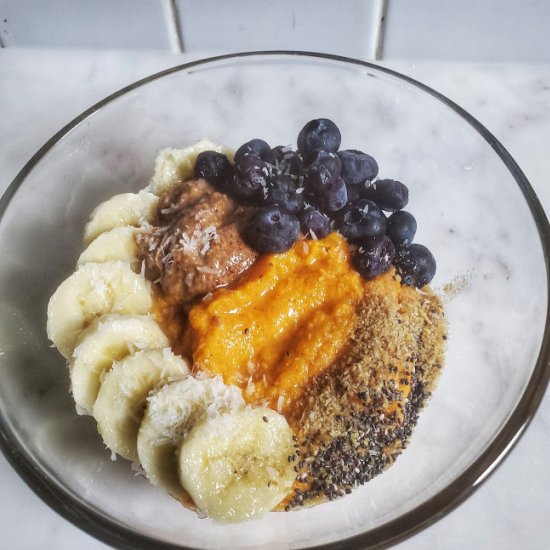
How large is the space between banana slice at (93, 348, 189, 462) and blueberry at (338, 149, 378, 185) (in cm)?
75

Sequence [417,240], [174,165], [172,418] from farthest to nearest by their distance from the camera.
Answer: [417,240]
[174,165]
[172,418]

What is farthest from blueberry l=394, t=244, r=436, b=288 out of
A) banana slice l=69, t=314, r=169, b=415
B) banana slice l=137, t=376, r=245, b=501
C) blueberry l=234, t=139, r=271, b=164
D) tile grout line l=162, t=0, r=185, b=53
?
tile grout line l=162, t=0, r=185, b=53

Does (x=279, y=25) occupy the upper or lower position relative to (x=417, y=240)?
upper

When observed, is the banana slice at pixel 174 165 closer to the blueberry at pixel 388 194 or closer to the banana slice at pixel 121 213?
the banana slice at pixel 121 213

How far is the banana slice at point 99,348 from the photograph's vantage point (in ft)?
5.58

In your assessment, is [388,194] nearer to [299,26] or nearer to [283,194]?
[283,194]

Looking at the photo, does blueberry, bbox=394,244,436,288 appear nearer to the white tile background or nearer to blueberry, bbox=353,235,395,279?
blueberry, bbox=353,235,395,279

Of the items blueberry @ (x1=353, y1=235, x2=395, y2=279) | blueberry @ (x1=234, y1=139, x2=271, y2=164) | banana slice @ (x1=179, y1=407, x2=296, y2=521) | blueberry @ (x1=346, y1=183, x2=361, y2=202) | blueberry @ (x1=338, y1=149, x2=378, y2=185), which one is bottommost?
banana slice @ (x1=179, y1=407, x2=296, y2=521)

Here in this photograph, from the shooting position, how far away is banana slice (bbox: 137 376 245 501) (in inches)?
62.1

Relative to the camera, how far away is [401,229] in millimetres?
1950

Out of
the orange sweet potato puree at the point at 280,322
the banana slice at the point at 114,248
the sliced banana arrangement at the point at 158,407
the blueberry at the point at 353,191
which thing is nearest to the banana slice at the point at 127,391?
the sliced banana arrangement at the point at 158,407

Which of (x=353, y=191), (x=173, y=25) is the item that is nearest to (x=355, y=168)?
(x=353, y=191)

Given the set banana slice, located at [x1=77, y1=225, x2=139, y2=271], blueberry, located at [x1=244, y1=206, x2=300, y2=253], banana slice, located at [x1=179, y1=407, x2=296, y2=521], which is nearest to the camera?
banana slice, located at [x1=179, y1=407, x2=296, y2=521]

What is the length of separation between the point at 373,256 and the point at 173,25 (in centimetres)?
138
